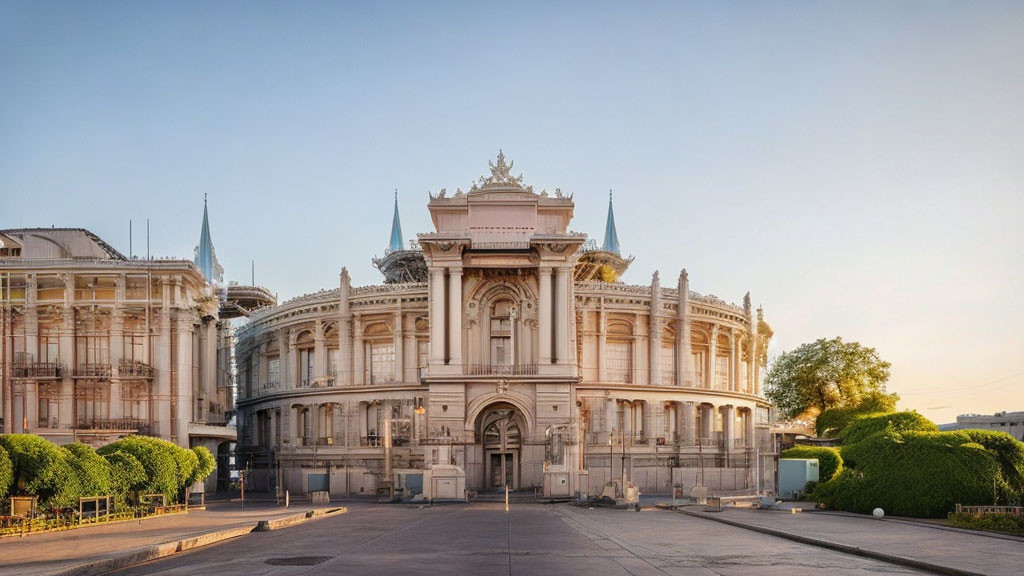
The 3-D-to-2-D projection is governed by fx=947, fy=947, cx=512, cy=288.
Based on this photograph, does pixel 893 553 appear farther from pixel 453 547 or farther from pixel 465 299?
pixel 465 299

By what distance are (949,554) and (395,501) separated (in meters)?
40.9

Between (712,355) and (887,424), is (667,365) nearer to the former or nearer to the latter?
(712,355)

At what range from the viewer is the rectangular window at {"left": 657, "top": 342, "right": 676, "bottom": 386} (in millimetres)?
82000

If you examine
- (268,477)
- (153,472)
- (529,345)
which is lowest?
(268,477)

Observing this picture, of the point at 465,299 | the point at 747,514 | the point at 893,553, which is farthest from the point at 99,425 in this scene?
the point at 893,553

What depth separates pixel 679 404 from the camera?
8206 cm

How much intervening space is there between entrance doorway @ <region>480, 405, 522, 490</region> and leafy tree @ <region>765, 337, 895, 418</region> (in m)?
46.0

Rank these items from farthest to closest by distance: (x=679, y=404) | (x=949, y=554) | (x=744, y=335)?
1. (x=744, y=335)
2. (x=679, y=404)
3. (x=949, y=554)

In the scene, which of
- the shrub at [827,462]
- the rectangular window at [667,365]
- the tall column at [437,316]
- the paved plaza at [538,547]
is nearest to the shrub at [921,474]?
the paved plaza at [538,547]

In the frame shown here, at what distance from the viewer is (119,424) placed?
6506 cm

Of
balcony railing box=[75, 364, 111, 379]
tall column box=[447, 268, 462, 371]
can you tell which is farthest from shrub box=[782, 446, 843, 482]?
balcony railing box=[75, 364, 111, 379]

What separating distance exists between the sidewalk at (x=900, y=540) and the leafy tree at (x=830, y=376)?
193 ft

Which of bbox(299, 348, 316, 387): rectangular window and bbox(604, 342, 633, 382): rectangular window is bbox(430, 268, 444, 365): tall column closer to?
bbox(604, 342, 633, 382): rectangular window

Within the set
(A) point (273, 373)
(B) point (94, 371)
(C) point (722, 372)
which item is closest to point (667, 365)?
(C) point (722, 372)
